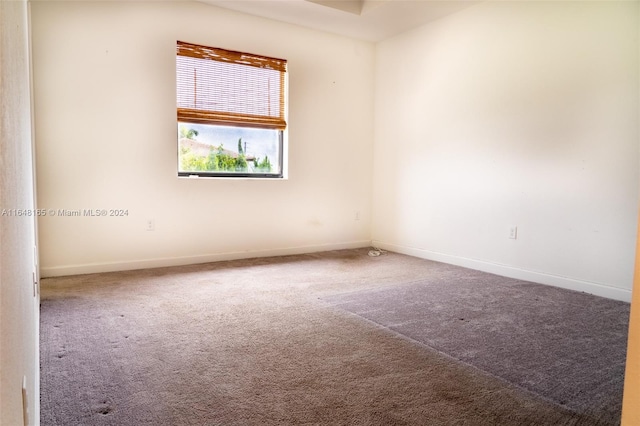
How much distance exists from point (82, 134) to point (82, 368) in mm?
2359

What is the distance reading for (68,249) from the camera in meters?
3.55

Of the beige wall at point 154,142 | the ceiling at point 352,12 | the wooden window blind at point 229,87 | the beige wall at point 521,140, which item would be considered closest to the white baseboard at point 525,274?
the beige wall at point 521,140

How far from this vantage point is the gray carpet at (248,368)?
5.03 ft

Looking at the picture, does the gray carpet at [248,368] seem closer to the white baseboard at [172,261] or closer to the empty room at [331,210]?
the empty room at [331,210]

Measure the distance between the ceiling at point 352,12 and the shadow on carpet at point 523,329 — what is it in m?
2.61

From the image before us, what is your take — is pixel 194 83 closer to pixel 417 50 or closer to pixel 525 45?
pixel 417 50

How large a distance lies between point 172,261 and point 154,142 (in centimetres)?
113

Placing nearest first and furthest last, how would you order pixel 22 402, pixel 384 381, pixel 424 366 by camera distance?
pixel 22 402 → pixel 384 381 → pixel 424 366

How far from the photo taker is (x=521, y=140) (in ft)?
12.0

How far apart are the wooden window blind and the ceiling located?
0.45 m

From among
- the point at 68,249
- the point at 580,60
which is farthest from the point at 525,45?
the point at 68,249

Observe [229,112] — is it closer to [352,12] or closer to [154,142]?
[154,142]

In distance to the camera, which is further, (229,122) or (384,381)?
(229,122)

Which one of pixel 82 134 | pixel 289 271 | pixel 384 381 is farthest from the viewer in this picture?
pixel 289 271
